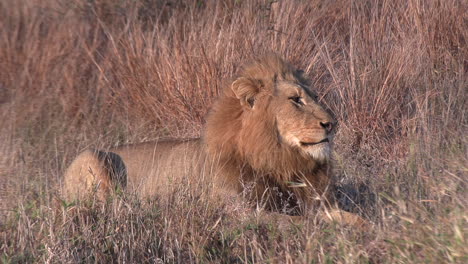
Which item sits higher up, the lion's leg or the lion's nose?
the lion's nose

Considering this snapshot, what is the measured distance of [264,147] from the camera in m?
4.57

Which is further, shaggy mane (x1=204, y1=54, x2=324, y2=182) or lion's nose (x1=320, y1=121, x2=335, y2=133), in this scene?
shaggy mane (x1=204, y1=54, x2=324, y2=182)

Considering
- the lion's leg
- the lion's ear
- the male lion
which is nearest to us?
the male lion

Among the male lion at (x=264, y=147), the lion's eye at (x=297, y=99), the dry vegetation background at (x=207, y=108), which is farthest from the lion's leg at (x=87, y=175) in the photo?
the lion's eye at (x=297, y=99)

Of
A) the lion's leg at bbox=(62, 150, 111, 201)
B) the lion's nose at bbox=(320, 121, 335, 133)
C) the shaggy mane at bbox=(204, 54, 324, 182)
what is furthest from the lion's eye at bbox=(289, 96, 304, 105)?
the lion's leg at bbox=(62, 150, 111, 201)

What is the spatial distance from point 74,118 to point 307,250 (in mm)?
4439

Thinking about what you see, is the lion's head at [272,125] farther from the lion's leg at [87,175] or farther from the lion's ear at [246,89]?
the lion's leg at [87,175]

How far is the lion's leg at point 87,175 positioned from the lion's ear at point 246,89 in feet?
3.36

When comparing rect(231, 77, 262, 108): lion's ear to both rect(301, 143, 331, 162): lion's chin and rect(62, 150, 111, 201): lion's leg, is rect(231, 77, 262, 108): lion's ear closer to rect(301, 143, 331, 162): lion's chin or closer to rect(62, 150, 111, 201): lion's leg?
rect(301, 143, 331, 162): lion's chin

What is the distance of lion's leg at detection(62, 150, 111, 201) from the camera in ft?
16.4

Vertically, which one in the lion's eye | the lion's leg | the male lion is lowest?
the lion's leg

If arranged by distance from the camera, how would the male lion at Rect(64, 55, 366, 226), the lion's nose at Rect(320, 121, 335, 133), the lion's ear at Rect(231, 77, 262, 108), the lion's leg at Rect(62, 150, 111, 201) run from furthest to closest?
the lion's leg at Rect(62, 150, 111, 201) → the lion's ear at Rect(231, 77, 262, 108) → the male lion at Rect(64, 55, 366, 226) → the lion's nose at Rect(320, 121, 335, 133)

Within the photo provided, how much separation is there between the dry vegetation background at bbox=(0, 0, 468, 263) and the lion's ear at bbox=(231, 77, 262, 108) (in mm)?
671

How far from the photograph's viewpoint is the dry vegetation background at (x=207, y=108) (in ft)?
12.5
